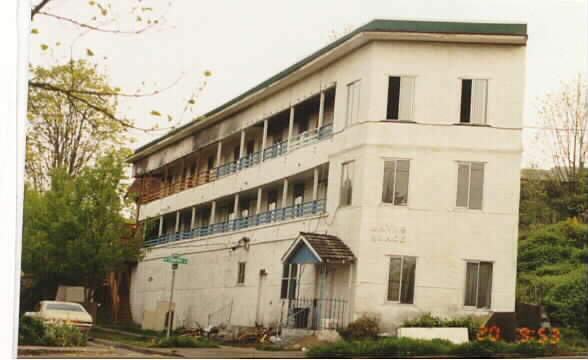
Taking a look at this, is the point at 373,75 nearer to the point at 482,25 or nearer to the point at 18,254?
the point at 482,25

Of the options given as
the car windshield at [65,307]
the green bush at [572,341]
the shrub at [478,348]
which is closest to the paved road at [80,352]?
the car windshield at [65,307]

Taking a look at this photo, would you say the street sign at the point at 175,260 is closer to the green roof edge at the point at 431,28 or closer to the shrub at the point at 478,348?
the green roof edge at the point at 431,28

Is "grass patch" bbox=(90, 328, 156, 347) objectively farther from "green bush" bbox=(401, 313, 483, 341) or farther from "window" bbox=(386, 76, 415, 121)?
"window" bbox=(386, 76, 415, 121)

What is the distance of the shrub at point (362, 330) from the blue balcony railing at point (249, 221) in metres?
2.65

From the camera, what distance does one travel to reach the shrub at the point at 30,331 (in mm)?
17359

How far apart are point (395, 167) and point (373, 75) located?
203 cm

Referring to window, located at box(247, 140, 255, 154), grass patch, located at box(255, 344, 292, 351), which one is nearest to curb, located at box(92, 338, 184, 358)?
grass patch, located at box(255, 344, 292, 351)

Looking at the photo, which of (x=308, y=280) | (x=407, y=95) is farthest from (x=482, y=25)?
(x=308, y=280)

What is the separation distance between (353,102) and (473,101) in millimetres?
2521

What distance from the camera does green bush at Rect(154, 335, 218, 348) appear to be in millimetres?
18766

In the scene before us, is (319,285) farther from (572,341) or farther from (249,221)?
(572,341)

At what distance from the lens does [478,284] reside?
19.0 meters

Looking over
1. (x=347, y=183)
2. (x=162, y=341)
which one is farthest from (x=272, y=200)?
(x=162, y=341)

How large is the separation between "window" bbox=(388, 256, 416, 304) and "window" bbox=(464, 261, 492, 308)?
1129 mm
